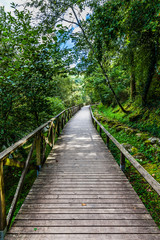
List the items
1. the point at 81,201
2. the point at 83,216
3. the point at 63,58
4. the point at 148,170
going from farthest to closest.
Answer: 1. the point at 63,58
2. the point at 148,170
3. the point at 81,201
4. the point at 83,216

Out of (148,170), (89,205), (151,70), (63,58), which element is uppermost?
(63,58)

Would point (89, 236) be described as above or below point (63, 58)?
below

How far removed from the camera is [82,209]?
78.0 inches

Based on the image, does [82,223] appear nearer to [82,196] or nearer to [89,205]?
[89,205]

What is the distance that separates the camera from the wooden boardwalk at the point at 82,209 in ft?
5.32

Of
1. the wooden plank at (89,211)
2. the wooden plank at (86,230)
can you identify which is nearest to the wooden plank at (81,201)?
the wooden plank at (89,211)

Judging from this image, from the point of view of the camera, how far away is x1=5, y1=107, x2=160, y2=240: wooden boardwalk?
1623 millimetres

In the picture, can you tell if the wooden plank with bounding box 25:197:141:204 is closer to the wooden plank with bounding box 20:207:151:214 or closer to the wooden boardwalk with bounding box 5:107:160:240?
the wooden boardwalk with bounding box 5:107:160:240

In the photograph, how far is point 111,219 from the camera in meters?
1.80

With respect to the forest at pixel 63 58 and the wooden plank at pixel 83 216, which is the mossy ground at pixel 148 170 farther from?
the wooden plank at pixel 83 216

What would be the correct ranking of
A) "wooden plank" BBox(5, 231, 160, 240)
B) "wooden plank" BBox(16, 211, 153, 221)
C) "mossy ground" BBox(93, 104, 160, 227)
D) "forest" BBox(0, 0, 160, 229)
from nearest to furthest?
1. "wooden plank" BBox(5, 231, 160, 240)
2. "wooden plank" BBox(16, 211, 153, 221)
3. "mossy ground" BBox(93, 104, 160, 227)
4. "forest" BBox(0, 0, 160, 229)

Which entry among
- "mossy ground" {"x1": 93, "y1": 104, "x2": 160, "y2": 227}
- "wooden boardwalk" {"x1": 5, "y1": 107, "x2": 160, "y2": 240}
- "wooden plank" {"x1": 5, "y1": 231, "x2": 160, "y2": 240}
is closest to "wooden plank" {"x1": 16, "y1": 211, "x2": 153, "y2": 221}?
"wooden boardwalk" {"x1": 5, "y1": 107, "x2": 160, "y2": 240}

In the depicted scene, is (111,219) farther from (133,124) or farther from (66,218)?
(133,124)

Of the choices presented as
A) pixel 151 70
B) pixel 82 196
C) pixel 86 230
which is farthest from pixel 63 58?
pixel 86 230
